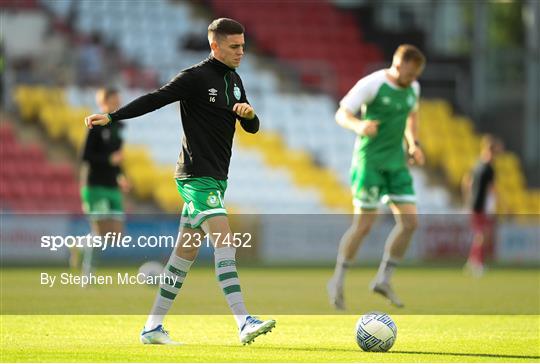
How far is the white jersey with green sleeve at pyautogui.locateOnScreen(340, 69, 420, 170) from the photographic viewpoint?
12.6m

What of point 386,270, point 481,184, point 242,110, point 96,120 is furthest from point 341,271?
point 481,184

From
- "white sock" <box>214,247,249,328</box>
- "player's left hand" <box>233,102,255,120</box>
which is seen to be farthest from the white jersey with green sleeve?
"white sock" <box>214,247,249,328</box>

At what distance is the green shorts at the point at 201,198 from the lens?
29.8ft

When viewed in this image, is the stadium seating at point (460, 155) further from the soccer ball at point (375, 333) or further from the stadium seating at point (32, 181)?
the soccer ball at point (375, 333)

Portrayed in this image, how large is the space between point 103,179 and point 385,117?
490cm

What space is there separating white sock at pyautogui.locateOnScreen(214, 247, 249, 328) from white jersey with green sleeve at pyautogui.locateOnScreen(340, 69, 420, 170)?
3.98 metres

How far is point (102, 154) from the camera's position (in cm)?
1606

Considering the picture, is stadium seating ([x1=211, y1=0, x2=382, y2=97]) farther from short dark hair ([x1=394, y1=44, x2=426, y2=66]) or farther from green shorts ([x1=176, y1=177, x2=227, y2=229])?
green shorts ([x1=176, y1=177, x2=227, y2=229])

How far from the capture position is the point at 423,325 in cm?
1118

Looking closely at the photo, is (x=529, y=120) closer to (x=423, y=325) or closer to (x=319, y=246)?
(x=319, y=246)

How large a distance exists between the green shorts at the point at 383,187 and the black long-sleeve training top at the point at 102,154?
4515 millimetres

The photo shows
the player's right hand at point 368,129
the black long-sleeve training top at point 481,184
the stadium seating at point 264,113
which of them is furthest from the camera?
the stadium seating at point 264,113

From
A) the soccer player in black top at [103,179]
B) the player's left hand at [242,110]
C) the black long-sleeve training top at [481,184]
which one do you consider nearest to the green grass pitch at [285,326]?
the soccer player in black top at [103,179]

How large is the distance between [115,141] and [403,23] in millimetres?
16548
